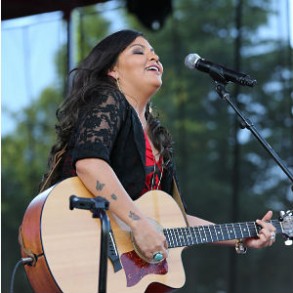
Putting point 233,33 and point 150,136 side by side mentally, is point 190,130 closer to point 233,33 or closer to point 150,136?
point 233,33

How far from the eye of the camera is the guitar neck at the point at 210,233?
101 inches

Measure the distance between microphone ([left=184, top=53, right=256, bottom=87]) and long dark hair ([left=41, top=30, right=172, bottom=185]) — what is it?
28 centimetres

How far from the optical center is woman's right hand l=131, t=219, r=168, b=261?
2.37m

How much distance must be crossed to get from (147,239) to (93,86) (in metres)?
0.61

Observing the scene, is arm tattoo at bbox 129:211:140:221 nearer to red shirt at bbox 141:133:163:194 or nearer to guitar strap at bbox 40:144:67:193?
red shirt at bbox 141:133:163:194

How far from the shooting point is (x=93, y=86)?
2592 millimetres

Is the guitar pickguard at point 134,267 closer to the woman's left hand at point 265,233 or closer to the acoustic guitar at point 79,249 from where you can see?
the acoustic guitar at point 79,249

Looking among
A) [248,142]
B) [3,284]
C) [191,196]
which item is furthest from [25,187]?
[248,142]

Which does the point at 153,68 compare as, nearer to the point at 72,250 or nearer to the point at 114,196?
the point at 114,196

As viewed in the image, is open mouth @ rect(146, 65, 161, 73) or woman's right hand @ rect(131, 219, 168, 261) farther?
open mouth @ rect(146, 65, 161, 73)

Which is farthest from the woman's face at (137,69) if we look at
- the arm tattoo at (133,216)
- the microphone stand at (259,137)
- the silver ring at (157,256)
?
the silver ring at (157,256)

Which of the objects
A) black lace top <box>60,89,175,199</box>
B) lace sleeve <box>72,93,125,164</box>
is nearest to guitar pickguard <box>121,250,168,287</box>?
black lace top <box>60,89,175,199</box>

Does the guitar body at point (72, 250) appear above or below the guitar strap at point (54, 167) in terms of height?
below

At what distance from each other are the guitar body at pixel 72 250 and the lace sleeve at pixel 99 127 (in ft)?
0.39
